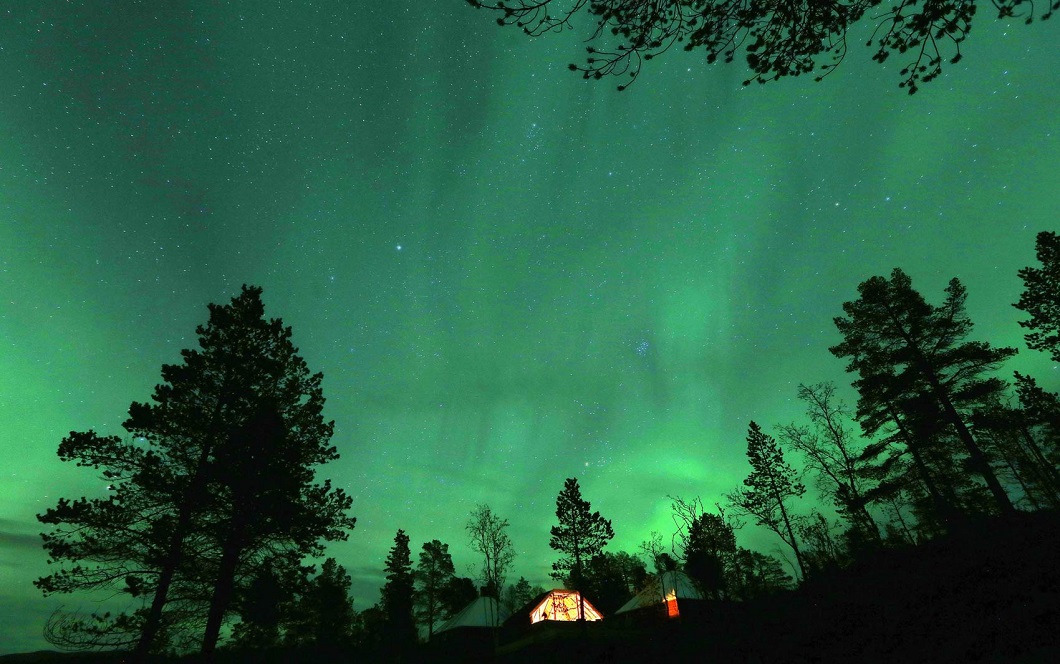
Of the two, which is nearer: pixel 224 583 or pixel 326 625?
pixel 224 583

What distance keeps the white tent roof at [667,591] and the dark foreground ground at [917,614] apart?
20.3 metres

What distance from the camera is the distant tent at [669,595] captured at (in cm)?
4372

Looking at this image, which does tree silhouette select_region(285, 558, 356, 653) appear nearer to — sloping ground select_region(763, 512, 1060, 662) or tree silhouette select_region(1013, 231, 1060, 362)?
sloping ground select_region(763, 512, 1060, 662)

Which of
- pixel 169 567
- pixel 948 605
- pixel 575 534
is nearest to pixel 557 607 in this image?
pixel 575 534

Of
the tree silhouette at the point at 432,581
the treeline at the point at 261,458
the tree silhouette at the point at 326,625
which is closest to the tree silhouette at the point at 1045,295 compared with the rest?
the treeline at the point at 261,458

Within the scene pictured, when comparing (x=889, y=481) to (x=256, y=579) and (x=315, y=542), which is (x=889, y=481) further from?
(x=256, y=579)

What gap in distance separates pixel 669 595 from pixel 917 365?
34.5m

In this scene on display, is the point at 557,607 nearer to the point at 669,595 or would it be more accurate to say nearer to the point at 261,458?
the point at 669,595

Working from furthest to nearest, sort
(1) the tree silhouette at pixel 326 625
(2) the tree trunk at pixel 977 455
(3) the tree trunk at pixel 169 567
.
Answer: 1. (1) the tree silhouette at pixel 326 625
2. (2) the tree trunk at pixel 977 455
3. (3) the tree trunk at pixel 169 567

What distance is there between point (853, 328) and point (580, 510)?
1101 inches

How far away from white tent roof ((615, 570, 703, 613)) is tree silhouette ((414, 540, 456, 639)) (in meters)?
24.9

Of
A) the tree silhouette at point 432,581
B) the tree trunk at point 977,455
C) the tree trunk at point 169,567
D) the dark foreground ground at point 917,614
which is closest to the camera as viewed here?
the dark foreground ground at point 917,614

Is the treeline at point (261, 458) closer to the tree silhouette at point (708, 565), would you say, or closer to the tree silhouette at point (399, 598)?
the tree silhouette at point (708, 565)

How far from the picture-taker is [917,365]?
21.9 m
